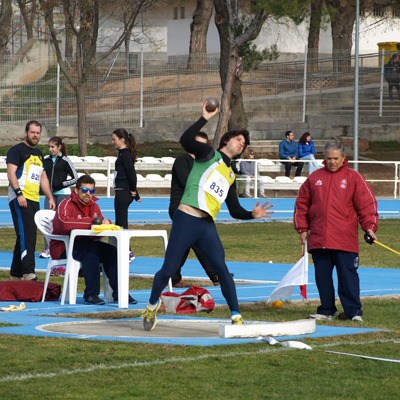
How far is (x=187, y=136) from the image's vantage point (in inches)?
268

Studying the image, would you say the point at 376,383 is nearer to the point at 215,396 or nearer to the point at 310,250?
the point at 215,396

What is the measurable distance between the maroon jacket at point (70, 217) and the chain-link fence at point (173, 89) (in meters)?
24.8

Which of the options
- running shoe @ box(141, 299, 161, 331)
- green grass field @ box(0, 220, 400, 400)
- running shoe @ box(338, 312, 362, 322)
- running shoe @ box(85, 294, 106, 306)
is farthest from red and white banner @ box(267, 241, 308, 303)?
running shoe @ box(85, 294, 106, 306)

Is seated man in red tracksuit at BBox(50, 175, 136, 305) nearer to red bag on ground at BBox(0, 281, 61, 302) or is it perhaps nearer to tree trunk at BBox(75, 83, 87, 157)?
red bag on ground at BBox(0, 281, 61, 302)

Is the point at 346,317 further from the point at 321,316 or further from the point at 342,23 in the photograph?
the point at 342,23

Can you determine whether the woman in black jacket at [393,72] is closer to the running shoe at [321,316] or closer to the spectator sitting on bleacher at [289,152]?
the spectator sitting on bleacher at [289,152]

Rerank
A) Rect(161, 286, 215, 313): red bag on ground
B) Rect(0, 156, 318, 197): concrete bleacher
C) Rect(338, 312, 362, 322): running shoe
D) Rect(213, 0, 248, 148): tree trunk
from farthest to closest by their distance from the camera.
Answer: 1. Rect(213, 0, 248, 148): tree trunk
2. Rect(0, 156, 318, 197): concrete bleacher
3. Rect(161, 286, 215, 313): red bag on ground
4. Rect(338, 312, 362, 322): running shoe

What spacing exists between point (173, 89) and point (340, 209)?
3002 cm

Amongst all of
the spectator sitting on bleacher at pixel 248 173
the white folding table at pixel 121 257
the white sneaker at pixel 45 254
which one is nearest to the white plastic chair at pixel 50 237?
the white folding table at pixel 121 257

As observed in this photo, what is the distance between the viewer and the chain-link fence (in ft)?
112

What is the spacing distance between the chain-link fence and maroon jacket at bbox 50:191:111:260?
81.5 feet

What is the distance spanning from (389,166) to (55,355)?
26907 millimetres

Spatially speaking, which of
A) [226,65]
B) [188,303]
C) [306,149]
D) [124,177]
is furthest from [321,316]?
[226,65]

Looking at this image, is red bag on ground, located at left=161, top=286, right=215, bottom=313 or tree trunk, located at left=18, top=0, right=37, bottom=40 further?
tree trunk, located at left=18, top=0, right=37, bottom=40
